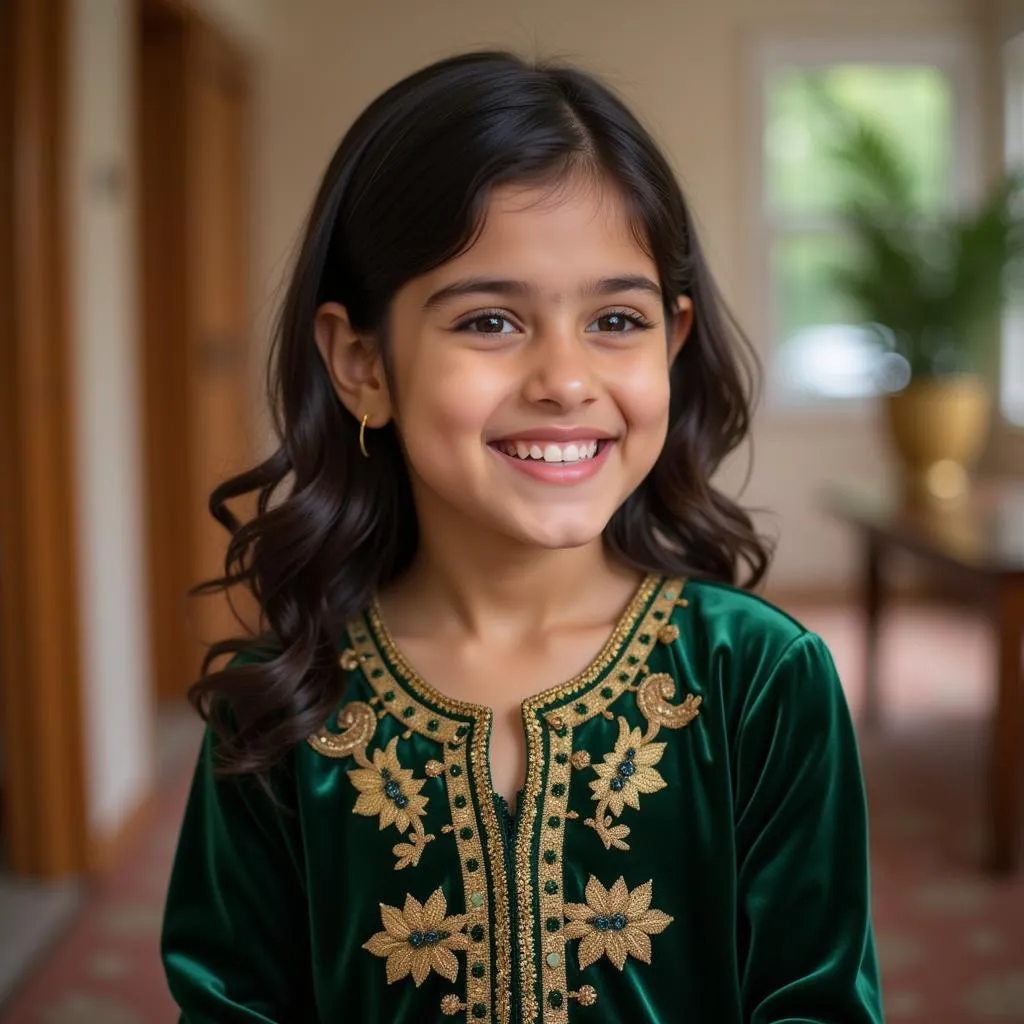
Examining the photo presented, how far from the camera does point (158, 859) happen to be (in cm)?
327

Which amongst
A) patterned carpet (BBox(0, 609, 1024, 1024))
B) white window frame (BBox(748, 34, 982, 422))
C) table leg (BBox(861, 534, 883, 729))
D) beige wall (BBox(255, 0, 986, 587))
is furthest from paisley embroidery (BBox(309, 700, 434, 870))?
white window frame (BBox(748, 34, 982, 422))

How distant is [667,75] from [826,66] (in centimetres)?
80

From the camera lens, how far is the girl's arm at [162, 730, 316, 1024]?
1.10 meters

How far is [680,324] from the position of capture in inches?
45.6

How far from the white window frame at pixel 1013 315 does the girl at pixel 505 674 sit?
570cm

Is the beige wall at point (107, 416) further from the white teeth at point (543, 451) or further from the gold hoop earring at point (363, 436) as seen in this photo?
the white teeth at point (543, 451)

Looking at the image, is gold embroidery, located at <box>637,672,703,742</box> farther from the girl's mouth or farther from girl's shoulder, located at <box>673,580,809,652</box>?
the girl's mouth

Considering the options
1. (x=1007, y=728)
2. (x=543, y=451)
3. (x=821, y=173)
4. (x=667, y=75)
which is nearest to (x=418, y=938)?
(x=543, y=451)

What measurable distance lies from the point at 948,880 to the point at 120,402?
230 cm

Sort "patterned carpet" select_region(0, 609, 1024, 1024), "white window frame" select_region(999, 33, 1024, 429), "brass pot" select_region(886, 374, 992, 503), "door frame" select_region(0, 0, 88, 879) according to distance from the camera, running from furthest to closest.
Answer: "white window frame" select_region(999, 33, 1024, 429)
"brass pot" select_region(886, 374, 992, 503)
"door frame" select_region(0, 0, 88, 879)
"patterned carpet" select_region(0, 609, 1024, 1024)

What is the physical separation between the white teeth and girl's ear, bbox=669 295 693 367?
0.62 ft

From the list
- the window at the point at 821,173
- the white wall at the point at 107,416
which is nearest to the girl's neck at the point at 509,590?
the white wall at the point at 107,416

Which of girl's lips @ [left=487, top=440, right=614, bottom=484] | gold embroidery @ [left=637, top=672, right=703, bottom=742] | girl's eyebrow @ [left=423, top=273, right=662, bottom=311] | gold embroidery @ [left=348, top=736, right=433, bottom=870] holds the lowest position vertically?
gold embroidery @ [left=348, top=736, right=433, bottom=870]

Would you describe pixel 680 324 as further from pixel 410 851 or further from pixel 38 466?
pixel 38 466
